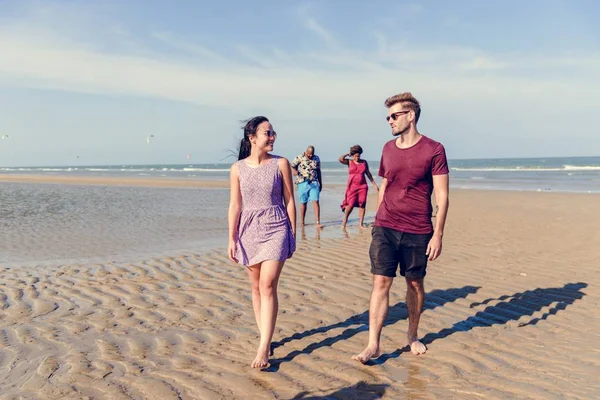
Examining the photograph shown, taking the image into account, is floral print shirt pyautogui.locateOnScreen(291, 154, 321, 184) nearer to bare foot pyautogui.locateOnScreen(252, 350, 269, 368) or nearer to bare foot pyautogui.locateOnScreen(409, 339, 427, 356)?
bare foot pyautogui.locateOnScreen(409, 339, 427, 356)

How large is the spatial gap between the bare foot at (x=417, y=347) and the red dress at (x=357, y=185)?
286 inches

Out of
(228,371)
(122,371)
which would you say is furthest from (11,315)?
(228,371)

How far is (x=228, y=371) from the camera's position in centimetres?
406

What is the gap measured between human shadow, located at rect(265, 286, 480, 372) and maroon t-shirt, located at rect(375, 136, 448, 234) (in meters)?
1.11

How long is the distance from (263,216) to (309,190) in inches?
312

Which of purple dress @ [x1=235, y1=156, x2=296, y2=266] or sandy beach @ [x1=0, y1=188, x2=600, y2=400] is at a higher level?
purple dress @ [x1=235, y1=156, x2=296, y2=266]

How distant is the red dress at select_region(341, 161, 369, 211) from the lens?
11.8 m

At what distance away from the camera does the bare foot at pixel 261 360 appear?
4.09 metres

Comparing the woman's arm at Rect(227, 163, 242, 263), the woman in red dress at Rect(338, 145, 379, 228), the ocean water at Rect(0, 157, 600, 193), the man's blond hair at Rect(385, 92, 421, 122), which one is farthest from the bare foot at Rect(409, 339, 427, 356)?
the ocean water at Rect(0, 157, 600, 193)

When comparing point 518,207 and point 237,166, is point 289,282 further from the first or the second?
point 518,207

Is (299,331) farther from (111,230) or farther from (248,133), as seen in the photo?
(111,230)

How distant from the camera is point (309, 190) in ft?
39.9

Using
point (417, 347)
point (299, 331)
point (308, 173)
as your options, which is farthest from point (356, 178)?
point (417, 347)

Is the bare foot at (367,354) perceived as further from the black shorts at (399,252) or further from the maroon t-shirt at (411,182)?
the maroon t-shirt at (411,182)
